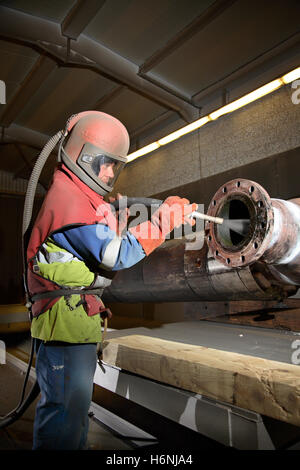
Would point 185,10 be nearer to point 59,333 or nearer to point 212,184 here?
point 212,184

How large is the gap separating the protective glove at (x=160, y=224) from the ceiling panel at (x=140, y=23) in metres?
1.95

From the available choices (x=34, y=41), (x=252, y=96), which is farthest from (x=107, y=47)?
(x=252, y=96)

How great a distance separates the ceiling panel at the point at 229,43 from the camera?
2411 millimetres

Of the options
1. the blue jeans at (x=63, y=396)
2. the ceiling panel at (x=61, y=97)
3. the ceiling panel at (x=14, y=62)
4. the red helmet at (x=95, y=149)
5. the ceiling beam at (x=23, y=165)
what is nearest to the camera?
the blue jeans at (x=63, y=396)

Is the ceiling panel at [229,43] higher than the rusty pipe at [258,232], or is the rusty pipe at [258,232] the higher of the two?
the ceiling panel at [229,43]

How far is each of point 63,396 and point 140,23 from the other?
2717 millimetres

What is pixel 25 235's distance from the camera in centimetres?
141

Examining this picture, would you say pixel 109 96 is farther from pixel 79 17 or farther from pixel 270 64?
pixel 270 64

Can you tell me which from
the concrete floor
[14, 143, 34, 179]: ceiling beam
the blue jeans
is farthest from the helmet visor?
[14, 143, 34, 179]: ceiling beam

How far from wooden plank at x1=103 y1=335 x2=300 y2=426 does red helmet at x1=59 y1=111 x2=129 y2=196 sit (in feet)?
2.45

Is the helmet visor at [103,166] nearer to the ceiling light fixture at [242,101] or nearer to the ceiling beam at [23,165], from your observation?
the ceiling light fixture at [242,101]

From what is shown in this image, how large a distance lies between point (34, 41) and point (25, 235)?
2.08 metres

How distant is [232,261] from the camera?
124cm

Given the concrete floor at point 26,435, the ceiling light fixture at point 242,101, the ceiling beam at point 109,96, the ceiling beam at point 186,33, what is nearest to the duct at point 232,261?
the concrete floor at point 26,435
